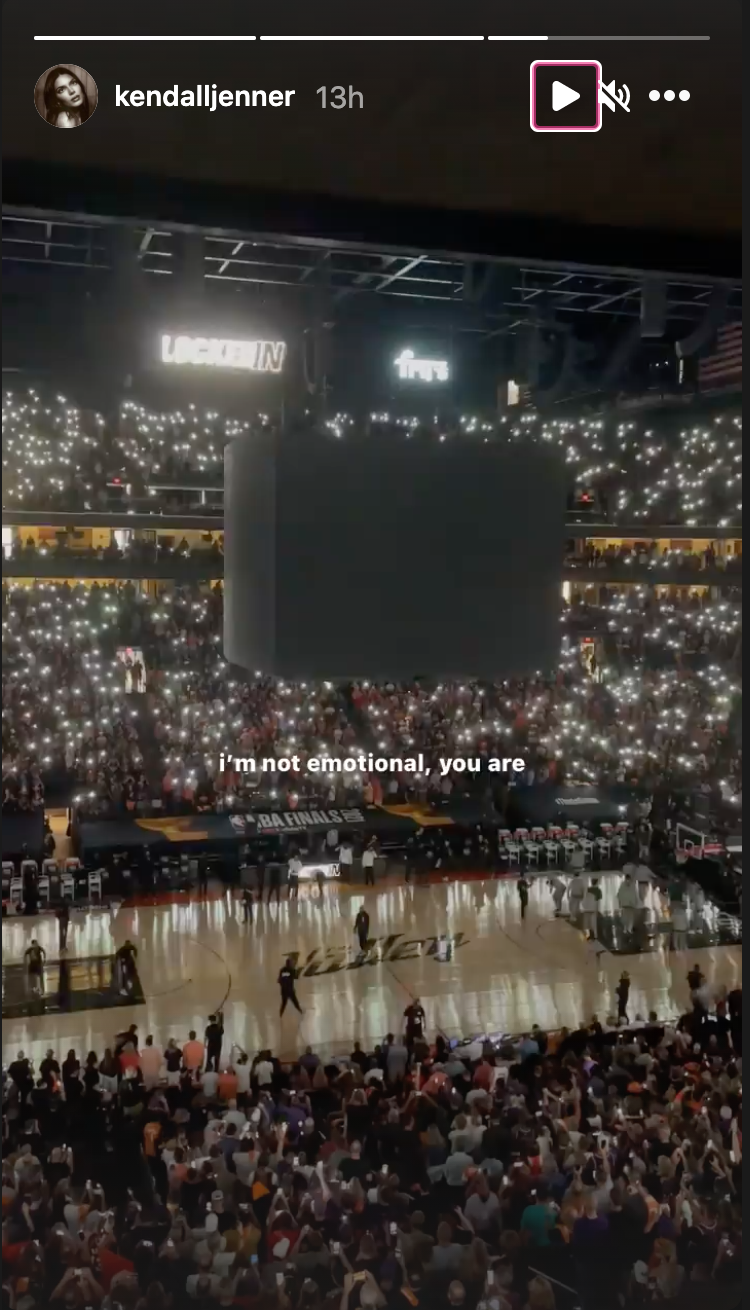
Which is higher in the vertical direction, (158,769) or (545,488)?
(545,488)

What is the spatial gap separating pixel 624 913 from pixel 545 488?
14.5 ft

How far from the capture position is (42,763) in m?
5.36

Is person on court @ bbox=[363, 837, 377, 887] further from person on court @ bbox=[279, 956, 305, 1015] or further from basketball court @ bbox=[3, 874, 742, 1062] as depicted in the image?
person on court @ bbox=[279, 956, 305, 1015]

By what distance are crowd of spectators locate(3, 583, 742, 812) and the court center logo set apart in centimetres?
95

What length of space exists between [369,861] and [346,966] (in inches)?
39.4

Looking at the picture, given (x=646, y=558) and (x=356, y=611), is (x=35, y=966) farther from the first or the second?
(x=646, y=558)

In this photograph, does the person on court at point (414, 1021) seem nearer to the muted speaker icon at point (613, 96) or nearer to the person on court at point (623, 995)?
the person on court at point (623, 995)

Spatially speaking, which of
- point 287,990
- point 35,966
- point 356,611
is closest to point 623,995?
point 287,990

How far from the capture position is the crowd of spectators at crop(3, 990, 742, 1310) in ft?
8.98

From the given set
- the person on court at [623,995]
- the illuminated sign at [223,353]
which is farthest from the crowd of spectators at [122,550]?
the person on court at [623,995]

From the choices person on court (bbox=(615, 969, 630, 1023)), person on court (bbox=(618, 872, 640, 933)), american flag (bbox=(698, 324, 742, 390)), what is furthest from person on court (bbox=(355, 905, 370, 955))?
american flag (bbox=(698, 324, 742, 390))

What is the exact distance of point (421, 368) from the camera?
3.11m

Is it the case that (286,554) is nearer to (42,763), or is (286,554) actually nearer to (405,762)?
(405,762)

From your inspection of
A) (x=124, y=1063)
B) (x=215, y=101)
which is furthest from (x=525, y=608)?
(x=124, y=1063)
